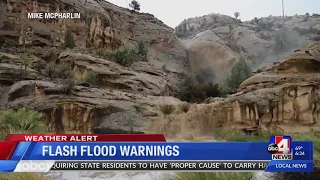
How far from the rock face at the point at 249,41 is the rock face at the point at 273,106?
16618 millimetres

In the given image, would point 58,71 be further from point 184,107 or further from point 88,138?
point 88,138

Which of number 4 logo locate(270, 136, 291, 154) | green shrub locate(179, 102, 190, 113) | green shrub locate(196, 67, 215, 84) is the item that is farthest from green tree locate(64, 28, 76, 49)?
number 4 logo locate(270, 136, 291, 154)

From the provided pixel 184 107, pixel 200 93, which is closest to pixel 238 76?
pixel 200 93

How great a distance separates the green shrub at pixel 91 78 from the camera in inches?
680

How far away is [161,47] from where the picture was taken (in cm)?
3225

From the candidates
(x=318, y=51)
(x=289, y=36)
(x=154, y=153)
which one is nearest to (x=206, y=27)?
(x=289, y=36)

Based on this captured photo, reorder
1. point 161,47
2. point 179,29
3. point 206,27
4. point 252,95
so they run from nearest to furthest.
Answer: point 252,95, point 161,47, point 206,27, point 179,29

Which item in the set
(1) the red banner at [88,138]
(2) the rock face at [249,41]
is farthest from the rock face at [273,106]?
(2) the rock face at [249,41]

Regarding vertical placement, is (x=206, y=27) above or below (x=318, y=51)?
above

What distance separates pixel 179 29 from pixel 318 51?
112 feet

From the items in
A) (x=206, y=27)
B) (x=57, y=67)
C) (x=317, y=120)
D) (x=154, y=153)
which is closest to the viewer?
(x=154, y=153)

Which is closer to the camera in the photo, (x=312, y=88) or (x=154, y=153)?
(x=154, y=153)

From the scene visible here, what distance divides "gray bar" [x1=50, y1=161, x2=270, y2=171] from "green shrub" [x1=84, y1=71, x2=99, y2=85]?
505 inches

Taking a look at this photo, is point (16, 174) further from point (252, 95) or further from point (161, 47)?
point (161, 47)
